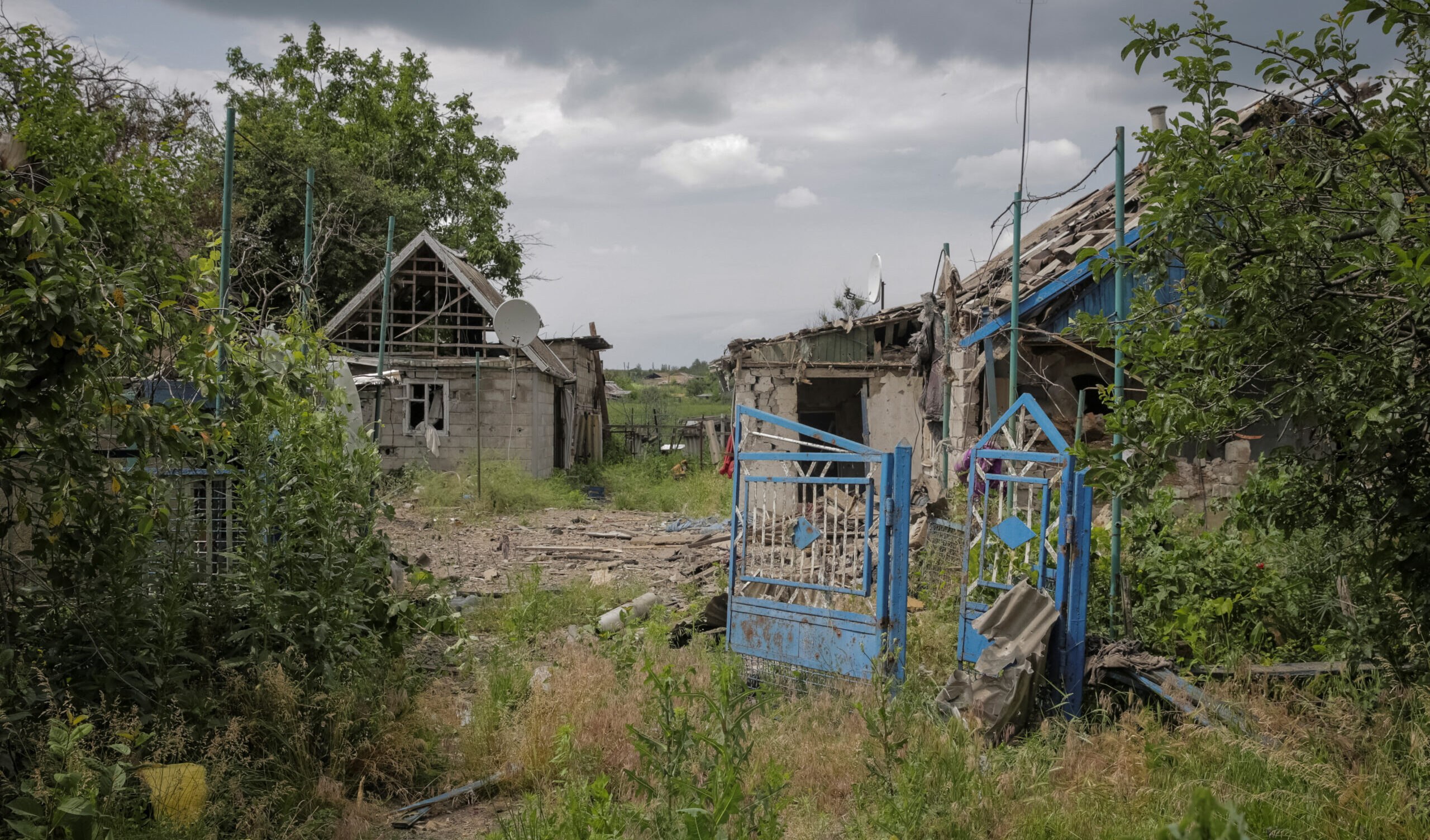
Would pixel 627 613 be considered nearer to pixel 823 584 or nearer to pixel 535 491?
pixel 823 584

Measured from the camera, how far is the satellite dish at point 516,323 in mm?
16203

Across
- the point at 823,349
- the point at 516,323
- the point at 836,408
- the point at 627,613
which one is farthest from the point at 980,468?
the point at 836,408

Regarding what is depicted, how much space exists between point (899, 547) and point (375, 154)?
26532 millimetres

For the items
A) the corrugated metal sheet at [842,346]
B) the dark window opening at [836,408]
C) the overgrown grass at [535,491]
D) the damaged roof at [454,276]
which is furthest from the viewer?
the damaged roof at [454,276]

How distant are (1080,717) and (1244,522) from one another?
1.46m

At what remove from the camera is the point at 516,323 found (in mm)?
16391

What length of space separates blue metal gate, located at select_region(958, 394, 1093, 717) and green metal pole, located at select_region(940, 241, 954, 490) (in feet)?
17.7

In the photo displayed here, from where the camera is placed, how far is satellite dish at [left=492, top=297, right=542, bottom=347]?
16203 mm

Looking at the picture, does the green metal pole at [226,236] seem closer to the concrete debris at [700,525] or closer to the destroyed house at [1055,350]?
the destroyed house at [1055,350]

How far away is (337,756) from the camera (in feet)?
14.5

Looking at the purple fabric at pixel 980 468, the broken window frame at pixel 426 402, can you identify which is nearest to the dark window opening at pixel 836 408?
the purple fabric at pixel 980 468

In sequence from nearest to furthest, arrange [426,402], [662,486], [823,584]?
1. [823,584]
2. [662,486]
3. [426,402]

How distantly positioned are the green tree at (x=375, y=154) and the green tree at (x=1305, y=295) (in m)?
22.3

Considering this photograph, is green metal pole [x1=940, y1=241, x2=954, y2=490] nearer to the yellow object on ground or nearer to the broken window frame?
the yellow object on ground
